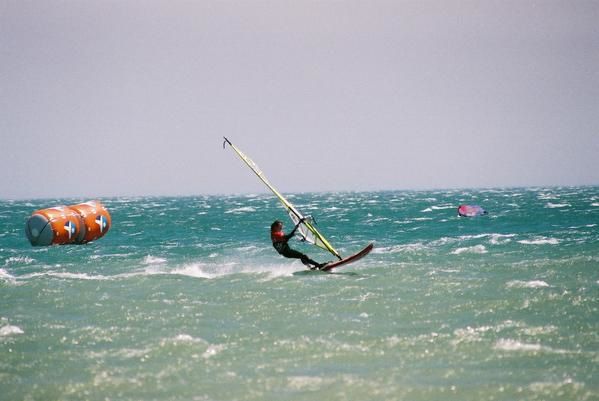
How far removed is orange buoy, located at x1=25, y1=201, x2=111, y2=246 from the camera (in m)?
28.5

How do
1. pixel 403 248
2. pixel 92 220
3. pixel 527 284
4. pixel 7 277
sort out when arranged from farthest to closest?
pixel 403 248, pixel 92 220, pixel 7 277, pixel 527 284

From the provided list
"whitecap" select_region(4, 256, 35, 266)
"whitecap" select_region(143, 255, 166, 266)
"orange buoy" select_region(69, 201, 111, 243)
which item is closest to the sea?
"whitecap" select_region(4, 256, 35, 266)

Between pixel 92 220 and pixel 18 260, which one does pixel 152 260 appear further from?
pixel 18 260

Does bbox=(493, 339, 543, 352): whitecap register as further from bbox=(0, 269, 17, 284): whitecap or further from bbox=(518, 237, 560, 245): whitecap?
bbox=(518, 237, 560, 245): whitecap

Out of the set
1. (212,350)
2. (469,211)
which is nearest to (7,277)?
(212,350)

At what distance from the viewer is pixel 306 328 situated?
46.2 ft

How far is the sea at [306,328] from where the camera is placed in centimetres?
1023

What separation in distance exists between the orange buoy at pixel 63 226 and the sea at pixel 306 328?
4.17 ft

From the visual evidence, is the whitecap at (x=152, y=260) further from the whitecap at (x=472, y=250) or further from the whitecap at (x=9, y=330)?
the whitecap at (x=472, y=250)

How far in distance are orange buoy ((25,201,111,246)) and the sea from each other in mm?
1270

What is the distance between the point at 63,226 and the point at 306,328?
18.7 meters

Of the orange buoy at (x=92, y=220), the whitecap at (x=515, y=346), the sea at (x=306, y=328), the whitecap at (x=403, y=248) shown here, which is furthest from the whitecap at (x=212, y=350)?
the orange buoy at (x=92, y=220)

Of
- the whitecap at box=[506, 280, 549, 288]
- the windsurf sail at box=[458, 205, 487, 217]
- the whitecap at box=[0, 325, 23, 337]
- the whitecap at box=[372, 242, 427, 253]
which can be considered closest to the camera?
the whitecap at box=[0, 325, 23, 337]

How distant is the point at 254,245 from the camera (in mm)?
36312
